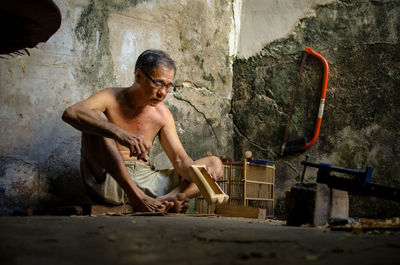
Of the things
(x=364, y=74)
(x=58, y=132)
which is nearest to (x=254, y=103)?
(x=364, y=74)

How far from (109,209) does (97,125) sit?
0.67 meters

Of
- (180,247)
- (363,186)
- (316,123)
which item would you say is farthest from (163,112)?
(180,247)

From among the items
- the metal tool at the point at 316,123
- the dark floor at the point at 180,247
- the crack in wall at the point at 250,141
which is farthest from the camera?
the crack in wall at the point at 250,141

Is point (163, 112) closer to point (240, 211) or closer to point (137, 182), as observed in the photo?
point (137, 182)

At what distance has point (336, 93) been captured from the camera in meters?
4.43

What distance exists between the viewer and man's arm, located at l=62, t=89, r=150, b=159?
2732mm

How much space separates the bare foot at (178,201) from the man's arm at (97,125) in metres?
0.55

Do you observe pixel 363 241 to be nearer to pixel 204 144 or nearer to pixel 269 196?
pixel 269 196

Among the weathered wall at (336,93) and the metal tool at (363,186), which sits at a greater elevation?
the weathered wall at (336,93)

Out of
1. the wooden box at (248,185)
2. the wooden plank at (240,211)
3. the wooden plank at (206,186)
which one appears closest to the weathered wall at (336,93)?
the wooden box at (248,185)

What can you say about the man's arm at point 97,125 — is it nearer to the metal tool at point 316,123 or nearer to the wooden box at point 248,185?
the wooden box at point 248,185

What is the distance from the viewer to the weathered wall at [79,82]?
331 cm

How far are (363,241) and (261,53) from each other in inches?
144

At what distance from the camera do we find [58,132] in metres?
3.53
